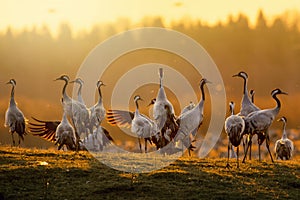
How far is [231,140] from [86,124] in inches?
294

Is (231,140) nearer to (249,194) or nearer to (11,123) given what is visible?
(249,194)

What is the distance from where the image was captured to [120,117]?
30.8m

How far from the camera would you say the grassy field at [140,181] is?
62.8ft

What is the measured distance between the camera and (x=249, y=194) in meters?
19.2

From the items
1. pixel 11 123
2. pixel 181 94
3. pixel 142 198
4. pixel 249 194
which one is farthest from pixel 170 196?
pixel 181 94

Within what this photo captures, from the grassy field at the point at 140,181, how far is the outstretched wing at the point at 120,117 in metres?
7.21

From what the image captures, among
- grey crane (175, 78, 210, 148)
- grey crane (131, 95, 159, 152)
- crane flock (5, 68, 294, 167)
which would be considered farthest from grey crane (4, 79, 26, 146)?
grey crane (175, 78, 210, 148)

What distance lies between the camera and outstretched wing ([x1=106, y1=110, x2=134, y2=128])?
1201 inches

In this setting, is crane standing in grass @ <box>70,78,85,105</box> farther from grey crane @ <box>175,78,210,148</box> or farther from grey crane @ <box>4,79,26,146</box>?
grey crane @ <box>175,78,210,148</box>

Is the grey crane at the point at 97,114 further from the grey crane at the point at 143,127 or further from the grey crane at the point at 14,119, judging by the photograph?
the grey crane at the point at 14,119

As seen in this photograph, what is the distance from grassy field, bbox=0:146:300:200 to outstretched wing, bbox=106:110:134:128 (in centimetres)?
721

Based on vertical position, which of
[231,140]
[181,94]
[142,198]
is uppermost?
[181,94]

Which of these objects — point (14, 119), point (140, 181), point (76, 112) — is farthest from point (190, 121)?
point (140, 181)

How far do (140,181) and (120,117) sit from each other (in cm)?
1091
